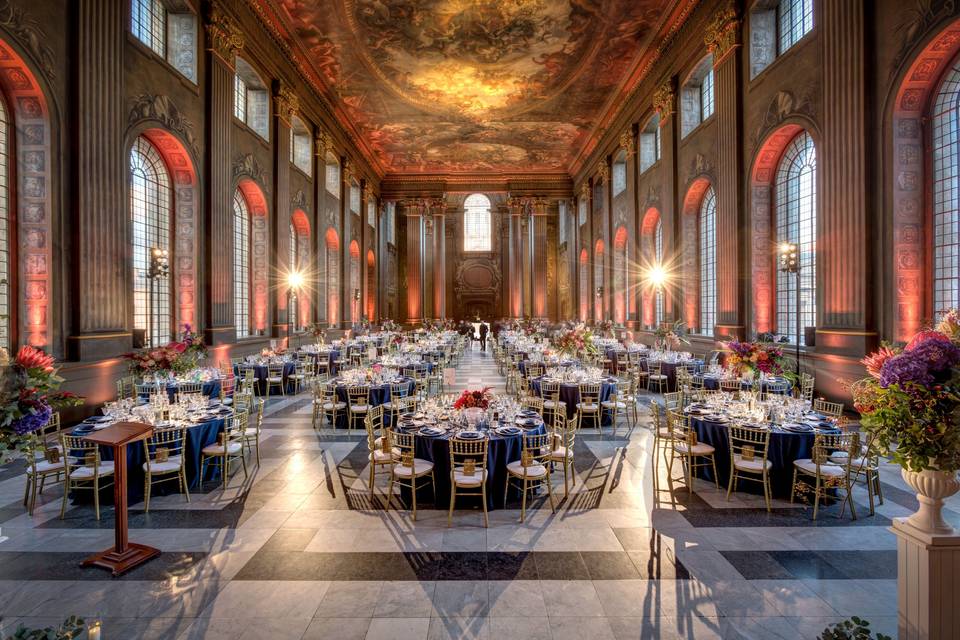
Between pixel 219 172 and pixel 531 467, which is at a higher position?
pixel 219 172

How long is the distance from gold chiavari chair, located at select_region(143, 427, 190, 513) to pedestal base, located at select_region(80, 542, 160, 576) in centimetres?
118

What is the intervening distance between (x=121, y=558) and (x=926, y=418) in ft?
18.8

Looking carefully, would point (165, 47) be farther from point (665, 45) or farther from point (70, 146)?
point (665, 45)

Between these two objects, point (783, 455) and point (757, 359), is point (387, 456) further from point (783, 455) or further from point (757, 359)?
point (757, 359)

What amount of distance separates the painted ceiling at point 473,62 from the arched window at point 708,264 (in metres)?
5.87

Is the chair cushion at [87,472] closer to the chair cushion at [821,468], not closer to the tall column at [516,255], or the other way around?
the chair cushion at [821,468]

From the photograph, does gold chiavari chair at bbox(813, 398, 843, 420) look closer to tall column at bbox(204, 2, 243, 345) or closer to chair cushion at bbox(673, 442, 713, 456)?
chair cushion at bbox(673, 442, 713, 456)

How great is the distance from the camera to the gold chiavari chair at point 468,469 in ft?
16.6

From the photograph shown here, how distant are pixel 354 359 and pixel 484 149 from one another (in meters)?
16.0

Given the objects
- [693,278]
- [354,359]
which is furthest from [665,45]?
[354,359]

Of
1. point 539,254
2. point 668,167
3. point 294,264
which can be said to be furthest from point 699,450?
point 539,254

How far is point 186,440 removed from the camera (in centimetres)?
600

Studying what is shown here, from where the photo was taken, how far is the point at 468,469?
5.26 meters

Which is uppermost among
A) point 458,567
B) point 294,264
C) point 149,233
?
point 294,264
